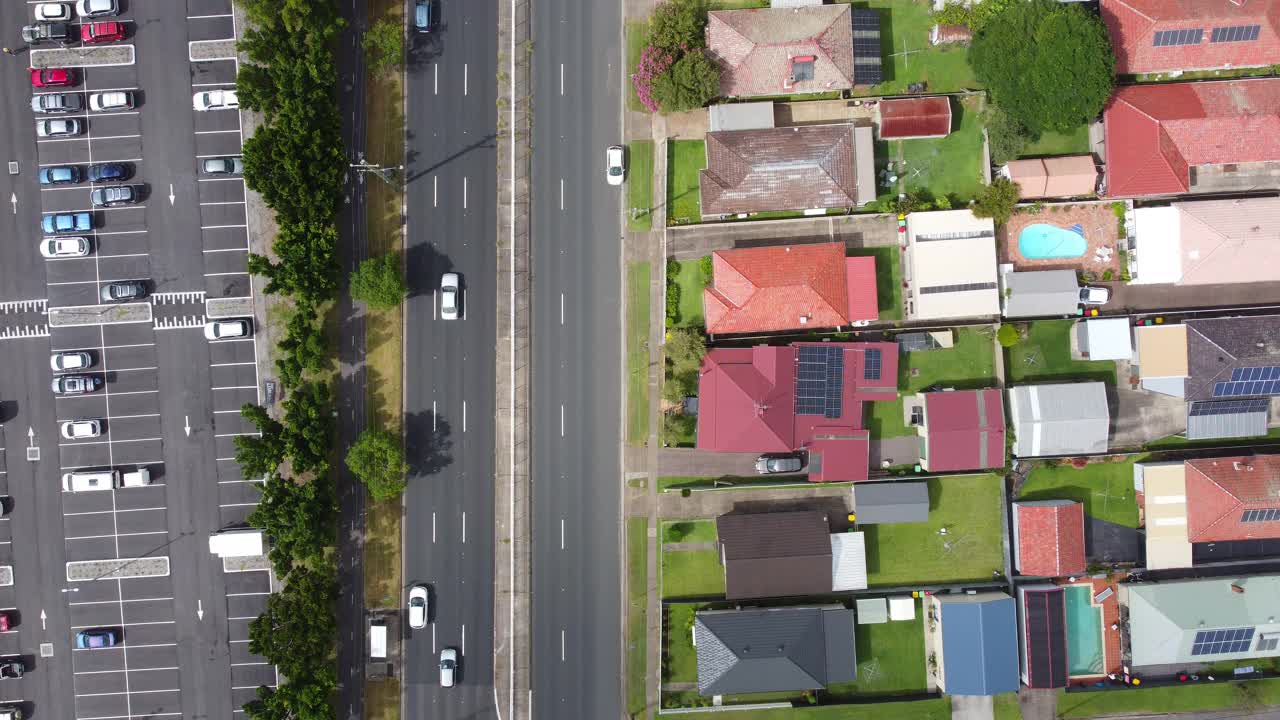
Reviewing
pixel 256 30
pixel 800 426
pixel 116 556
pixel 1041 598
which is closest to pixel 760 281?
pixel 800 426

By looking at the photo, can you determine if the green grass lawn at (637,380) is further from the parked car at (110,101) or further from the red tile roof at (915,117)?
the parked car at (110,101)

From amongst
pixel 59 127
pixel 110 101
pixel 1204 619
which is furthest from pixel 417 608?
pixel 1204 619

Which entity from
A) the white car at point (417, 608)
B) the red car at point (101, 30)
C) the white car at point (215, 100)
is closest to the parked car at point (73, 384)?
the white car at point (215, 100)

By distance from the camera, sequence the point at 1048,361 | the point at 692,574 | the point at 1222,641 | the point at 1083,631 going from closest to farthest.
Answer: the point at 1222,641 → the point at 1083,631 → the point at 1048,361 → the point at 692,574

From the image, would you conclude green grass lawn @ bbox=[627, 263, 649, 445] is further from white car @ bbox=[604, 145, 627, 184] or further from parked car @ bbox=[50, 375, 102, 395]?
parked car @ bbox=[50, 375, 102, 395]

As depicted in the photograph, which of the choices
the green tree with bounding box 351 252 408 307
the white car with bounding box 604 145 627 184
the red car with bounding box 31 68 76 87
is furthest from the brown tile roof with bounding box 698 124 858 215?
the red car with bounding box 31 68 76 87

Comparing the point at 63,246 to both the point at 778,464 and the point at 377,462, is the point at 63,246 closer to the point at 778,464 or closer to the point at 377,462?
the point at 377,462
